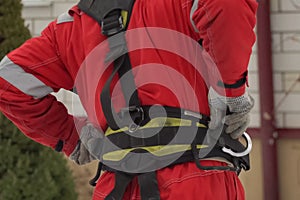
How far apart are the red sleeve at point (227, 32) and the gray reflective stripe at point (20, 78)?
0.81 m

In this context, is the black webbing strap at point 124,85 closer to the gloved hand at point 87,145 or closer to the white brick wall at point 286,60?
the gloved hand at point 87,145

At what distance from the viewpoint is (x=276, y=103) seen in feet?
22.4

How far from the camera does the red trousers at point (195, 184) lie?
310 cm

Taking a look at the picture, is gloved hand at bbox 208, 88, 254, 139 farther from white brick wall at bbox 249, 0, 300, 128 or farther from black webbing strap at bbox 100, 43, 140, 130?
white brick wall at bbox 249, 0, 300, 128

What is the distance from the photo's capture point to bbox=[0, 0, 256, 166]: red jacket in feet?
9.58

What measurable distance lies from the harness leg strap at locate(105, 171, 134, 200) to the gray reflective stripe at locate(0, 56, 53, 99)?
1.79 ft

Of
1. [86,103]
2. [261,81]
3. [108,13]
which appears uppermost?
[108,13]

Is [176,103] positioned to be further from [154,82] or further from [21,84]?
[21,84]

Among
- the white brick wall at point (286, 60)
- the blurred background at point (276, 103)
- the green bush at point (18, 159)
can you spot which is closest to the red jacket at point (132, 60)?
the green bush at point (18, 159)

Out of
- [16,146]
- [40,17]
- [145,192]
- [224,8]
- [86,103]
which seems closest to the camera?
[224,8]

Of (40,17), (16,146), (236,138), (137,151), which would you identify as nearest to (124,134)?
(137,151)

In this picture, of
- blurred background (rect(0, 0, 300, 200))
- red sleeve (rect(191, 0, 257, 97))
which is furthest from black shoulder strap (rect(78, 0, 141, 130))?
blurred background (rect(0, 0, 300, 200))

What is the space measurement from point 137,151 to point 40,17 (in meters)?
4.73

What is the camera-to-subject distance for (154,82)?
315 cm
